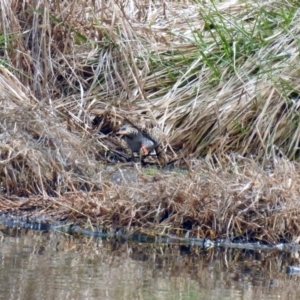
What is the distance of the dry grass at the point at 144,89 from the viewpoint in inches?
273

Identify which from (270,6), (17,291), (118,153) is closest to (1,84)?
(118,153)

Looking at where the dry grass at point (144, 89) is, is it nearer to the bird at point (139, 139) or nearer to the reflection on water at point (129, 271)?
the bird at point (139, 139)

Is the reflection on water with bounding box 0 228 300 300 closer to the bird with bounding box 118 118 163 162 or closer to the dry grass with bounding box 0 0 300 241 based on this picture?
the dry grass with bounding box 0 0 300 241

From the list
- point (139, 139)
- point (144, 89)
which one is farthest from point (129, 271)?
point (144, 89)

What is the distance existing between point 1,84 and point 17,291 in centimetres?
369

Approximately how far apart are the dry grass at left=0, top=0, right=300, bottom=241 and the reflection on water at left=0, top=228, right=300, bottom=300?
510mm

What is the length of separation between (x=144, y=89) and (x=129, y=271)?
385 cm

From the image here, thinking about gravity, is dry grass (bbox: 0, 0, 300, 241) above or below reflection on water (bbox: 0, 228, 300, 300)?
above

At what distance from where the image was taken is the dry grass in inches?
273

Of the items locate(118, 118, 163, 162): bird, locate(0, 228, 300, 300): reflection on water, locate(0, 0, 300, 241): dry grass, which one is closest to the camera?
locate(0, 228, 300, 300): reflection on water

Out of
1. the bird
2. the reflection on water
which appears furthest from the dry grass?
the reflection on water

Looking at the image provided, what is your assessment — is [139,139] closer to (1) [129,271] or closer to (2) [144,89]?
(2) [144,89]

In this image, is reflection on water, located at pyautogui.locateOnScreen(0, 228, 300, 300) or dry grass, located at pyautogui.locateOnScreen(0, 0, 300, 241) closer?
reflection on water, located at pyautogui.locateOnScreen(0, 228, 300, 300)

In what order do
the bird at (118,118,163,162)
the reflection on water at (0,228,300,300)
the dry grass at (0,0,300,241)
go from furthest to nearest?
1. the bird at (118,118,163,162)
2. the dry grass at (0,0,300,241)
3. the reflection on water at (0,228,300,300)
